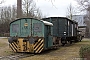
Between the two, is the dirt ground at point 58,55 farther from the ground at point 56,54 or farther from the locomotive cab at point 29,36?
the locomotive cab at point 29,36

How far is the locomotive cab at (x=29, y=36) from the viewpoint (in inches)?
585

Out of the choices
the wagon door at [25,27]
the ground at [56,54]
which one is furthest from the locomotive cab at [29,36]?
the ground at [56,54]

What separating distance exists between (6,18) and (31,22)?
151ft

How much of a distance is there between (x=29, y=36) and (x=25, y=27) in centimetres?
78

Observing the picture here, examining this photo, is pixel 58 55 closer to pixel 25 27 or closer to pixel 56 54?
pixel 56 54

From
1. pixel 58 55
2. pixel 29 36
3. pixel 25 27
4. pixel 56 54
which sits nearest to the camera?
pixel 58 55

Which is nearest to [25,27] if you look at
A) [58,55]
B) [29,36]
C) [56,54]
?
[29,36]

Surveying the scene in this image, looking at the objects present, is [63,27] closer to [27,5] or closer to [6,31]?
[27,5]

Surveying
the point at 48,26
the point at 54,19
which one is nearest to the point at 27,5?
the point at 54,19

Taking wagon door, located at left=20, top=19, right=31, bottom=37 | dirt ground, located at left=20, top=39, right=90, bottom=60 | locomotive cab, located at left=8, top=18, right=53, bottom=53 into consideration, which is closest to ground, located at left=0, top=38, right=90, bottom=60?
dirt ground, located at left=20, top=39, right=90, bottom=60

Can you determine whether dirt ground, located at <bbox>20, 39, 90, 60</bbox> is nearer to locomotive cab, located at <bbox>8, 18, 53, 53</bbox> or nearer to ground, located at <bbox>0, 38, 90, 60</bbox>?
ground, located at <bbox>0, 38, 90, 60</bbox>

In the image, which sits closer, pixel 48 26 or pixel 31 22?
pixel 31 22

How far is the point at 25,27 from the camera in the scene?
1547cm

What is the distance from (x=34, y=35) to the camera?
49.7 ft
